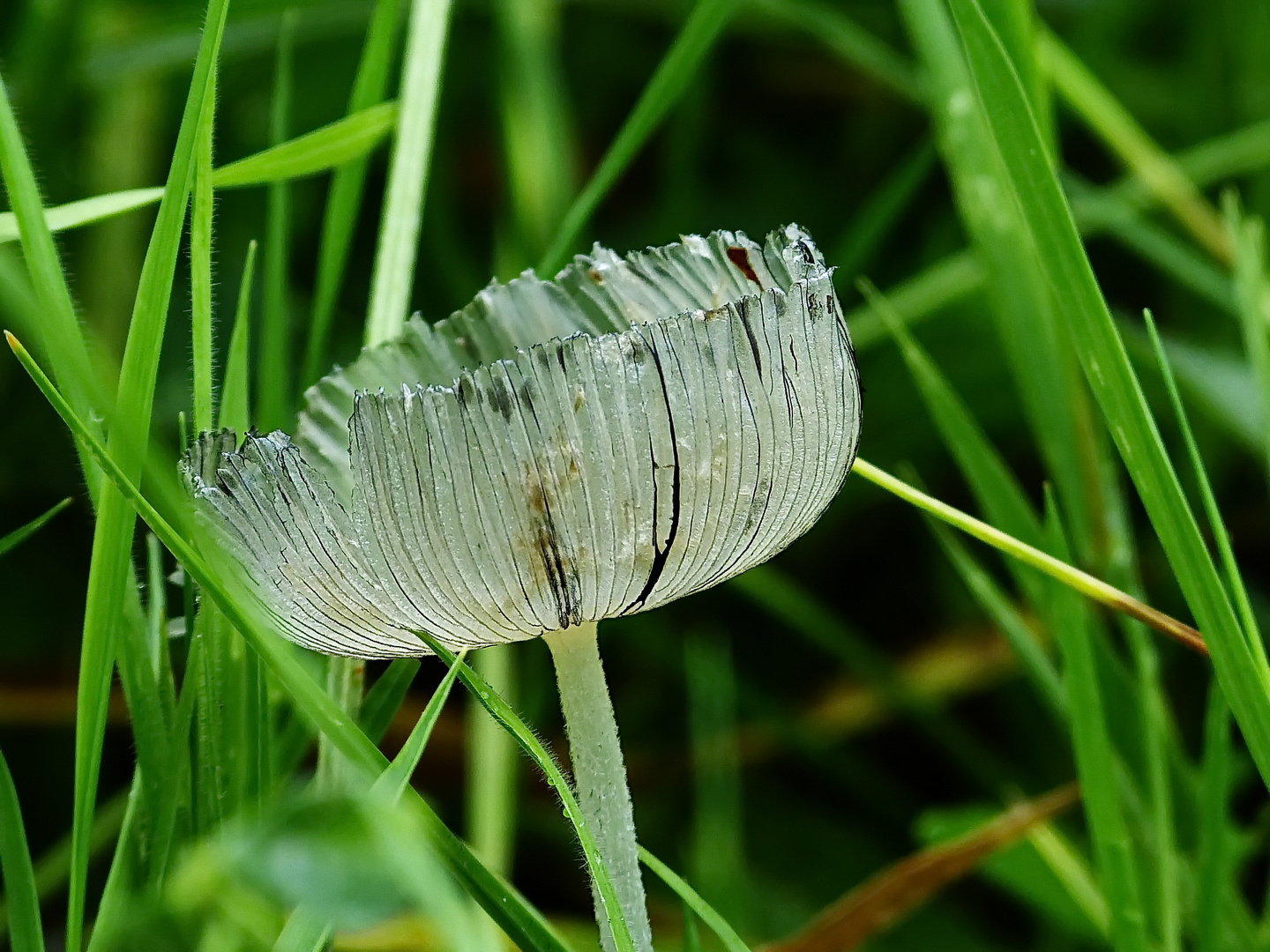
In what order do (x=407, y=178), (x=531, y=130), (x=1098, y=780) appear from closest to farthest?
(x=1098, y=780) → (x=407, y=178) → (x=531, y=130)

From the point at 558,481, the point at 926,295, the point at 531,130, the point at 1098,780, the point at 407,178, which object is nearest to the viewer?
the point at 558,481

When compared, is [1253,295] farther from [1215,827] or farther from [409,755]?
[409,755]

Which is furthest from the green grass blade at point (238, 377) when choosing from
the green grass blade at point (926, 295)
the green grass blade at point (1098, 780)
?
the green grass blade at point (926, 295)

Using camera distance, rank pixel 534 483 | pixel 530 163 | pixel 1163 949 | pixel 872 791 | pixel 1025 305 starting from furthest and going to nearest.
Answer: pixel 530 163 < pixel 872 791 < pixel 1025 305 < pixel 1163 949 < pixel 534 483

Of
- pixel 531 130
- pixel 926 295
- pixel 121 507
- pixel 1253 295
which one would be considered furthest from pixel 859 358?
pixel 121 507

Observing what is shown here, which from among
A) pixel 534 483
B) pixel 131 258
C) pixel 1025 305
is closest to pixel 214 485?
pixel 534 483

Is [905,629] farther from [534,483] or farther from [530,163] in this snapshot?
[534,483]

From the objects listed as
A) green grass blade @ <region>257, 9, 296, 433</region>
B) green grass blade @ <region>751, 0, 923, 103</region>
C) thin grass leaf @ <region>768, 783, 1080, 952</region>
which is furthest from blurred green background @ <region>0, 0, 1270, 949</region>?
green grass blade @ <region>257, 9, 296, 433</region>
